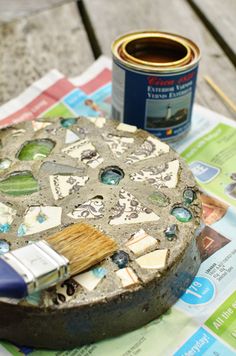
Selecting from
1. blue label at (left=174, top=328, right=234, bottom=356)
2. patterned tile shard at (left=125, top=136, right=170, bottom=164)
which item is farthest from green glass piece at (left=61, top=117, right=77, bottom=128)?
blue label at (left=174, top=328, right=234, bottom=356)

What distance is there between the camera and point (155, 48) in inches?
34.9

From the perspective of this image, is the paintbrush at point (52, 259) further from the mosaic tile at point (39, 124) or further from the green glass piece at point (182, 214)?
the mosaic tile at point (39, 124)

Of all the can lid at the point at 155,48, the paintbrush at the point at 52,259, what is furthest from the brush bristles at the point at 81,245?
the can lid at the point at 155,48

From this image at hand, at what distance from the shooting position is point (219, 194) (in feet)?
2.64

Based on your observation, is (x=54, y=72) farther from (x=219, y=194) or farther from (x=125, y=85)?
(x=219, y=194)

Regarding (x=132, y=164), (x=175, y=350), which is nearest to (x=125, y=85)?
(x=132, y=164)

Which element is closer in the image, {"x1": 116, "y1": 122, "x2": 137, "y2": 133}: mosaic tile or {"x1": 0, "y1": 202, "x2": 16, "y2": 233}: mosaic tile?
{"x1": 0, "y1": 202, "x2": 16, "y2": 233}: mosaic tile

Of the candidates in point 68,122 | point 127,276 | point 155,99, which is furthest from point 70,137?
point 127,276

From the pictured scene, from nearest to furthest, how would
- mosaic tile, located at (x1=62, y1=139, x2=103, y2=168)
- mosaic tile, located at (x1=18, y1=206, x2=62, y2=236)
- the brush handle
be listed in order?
1. the brush handle
2. mosaic tile, located at (x1=18, y1=206, x2=62, y2=236)
3. mosaic tile, located at (x1=62, y1=139, x2=103, y2=168)

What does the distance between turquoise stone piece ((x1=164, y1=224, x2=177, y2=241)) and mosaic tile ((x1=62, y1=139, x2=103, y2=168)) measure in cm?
14

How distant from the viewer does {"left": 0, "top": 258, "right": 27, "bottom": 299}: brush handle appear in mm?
530

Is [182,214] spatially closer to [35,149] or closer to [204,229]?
[204,229]

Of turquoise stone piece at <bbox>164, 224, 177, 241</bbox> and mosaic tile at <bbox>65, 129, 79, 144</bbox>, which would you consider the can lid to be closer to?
mosaic tile at <bbox>65, 129, 79, 144</bbox>

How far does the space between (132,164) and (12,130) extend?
0.17 metres
